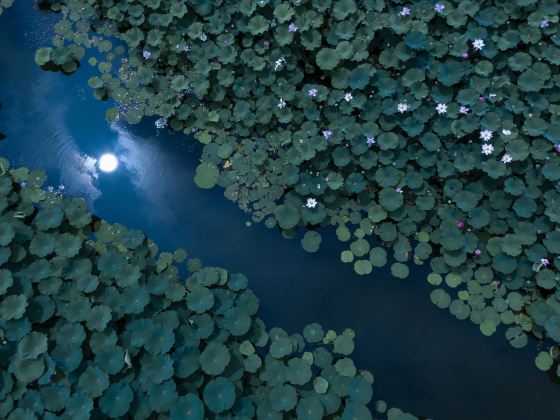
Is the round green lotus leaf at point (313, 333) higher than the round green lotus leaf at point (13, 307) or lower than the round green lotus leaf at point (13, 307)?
lower

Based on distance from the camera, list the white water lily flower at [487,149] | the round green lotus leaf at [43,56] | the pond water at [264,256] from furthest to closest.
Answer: the round green lotus leaf at [43,56] < the white water lily flower at [487,149] < the pond water at [264,256]

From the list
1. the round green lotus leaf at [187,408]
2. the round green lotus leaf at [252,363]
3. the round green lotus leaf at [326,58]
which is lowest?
the round green lotus leaf at [252,363]

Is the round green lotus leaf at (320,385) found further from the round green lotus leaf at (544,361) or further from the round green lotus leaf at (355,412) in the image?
the round green lotus leaf at (544,361)

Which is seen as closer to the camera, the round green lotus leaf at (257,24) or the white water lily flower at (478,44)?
the white water lily flower at (478,44)

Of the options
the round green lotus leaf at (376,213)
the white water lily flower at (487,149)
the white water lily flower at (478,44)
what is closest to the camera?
the white water lily flower at (487,149)

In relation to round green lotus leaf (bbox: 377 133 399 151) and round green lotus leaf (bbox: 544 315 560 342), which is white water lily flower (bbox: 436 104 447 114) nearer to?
round green lotus leaf (bbox: 377 133 399 151)

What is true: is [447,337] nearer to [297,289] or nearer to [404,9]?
[297,289]

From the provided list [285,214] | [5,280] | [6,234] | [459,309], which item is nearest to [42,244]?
[6,234]

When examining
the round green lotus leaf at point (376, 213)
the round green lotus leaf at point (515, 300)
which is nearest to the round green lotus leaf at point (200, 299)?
the round green lotus leaf at point (376, 213)
